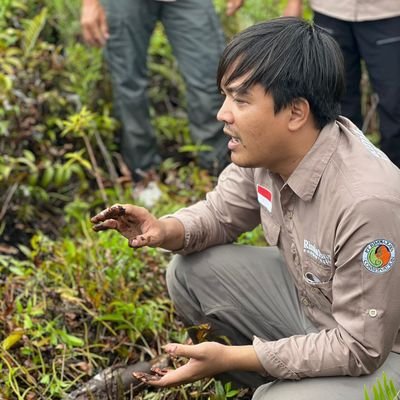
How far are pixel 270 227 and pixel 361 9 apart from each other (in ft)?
5.00

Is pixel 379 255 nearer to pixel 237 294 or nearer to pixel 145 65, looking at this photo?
pixel 237 294

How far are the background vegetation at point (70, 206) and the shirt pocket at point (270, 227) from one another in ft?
1.77

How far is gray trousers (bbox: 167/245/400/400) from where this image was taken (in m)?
2.90

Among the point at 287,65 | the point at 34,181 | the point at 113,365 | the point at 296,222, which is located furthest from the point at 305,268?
the point at 34,181

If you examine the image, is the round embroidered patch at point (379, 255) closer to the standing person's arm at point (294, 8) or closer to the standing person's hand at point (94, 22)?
the standing person's arm at point (294, 8)

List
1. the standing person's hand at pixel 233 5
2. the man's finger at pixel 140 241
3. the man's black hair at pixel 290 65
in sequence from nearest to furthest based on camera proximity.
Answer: the man's black hair at pixel 290 65 < the man's finger at pixel 140 241 < the standing person's hand at pixel 233 5

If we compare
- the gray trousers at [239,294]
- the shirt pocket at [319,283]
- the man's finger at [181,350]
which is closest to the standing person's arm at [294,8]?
the gray trousers at [239,294]

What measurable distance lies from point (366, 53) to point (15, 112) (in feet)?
5.97

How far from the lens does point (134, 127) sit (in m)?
4.75

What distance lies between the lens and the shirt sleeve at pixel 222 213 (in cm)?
292

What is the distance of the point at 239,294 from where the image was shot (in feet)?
9.60

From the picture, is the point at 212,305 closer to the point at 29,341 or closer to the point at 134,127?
the point at 29,341

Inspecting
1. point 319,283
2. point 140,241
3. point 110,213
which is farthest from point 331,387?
point 110,213

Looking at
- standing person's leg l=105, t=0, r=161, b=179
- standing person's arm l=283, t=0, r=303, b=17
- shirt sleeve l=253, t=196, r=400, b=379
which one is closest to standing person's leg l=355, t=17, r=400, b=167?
standing person's arm l=283, t=0, r=303, b=17
